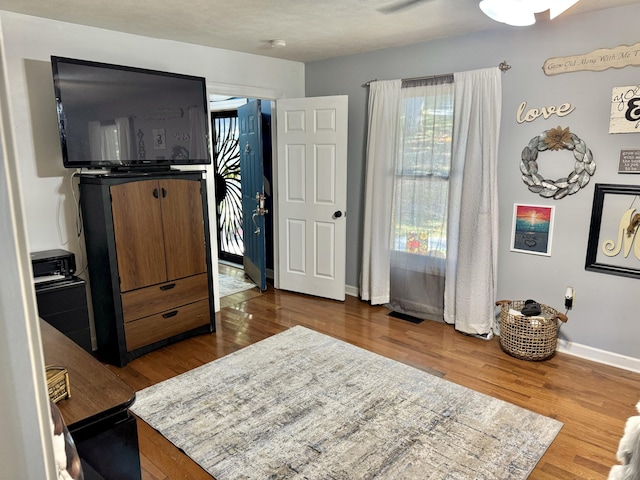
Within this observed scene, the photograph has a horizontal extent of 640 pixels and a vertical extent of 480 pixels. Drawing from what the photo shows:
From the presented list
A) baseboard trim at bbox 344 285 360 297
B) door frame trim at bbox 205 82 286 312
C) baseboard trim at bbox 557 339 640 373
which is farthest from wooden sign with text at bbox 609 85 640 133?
door frame trim at bbox 205 82 286 312

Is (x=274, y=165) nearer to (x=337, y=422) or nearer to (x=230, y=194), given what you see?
(x=230, y=194)

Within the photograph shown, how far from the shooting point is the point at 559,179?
10.4 feet

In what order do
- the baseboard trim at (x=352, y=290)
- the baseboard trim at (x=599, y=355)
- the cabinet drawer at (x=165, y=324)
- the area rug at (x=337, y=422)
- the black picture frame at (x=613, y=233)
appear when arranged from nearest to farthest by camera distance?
the area rug at (x=337, y=422) → the black picture frame at (x=613, y=233) → the baseboard trim at (x=599, y=355) → the cabinet drawer at (x=165, y=324) → the baseboard trim at (x=352, y=290)

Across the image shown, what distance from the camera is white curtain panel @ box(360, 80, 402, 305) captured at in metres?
3.97

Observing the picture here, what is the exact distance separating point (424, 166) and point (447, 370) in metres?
1.75

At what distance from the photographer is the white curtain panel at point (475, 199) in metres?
3.38

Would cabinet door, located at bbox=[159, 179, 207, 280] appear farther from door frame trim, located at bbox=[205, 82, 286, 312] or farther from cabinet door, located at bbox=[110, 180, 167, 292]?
door frame trim, located at bbox=[205, 82, 286, 312]

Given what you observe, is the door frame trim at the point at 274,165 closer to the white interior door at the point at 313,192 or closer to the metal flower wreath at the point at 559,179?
the white interior door at the point at 313,192

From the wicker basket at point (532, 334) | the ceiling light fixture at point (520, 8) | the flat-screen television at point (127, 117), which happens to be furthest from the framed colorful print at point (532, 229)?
the flat-screen television at point (127, 117)

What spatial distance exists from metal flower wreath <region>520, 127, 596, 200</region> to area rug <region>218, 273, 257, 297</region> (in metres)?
3.10

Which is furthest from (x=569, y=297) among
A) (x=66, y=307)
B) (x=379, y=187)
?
(x=66, y=307)

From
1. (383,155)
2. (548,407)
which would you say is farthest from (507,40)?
(548,407)

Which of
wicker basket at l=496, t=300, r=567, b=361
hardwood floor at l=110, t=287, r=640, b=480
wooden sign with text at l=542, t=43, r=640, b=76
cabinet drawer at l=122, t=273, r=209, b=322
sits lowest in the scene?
hardwood floor at l=110, t=287, r=640, b=480

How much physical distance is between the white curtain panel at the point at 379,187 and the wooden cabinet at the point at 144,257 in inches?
62.2
